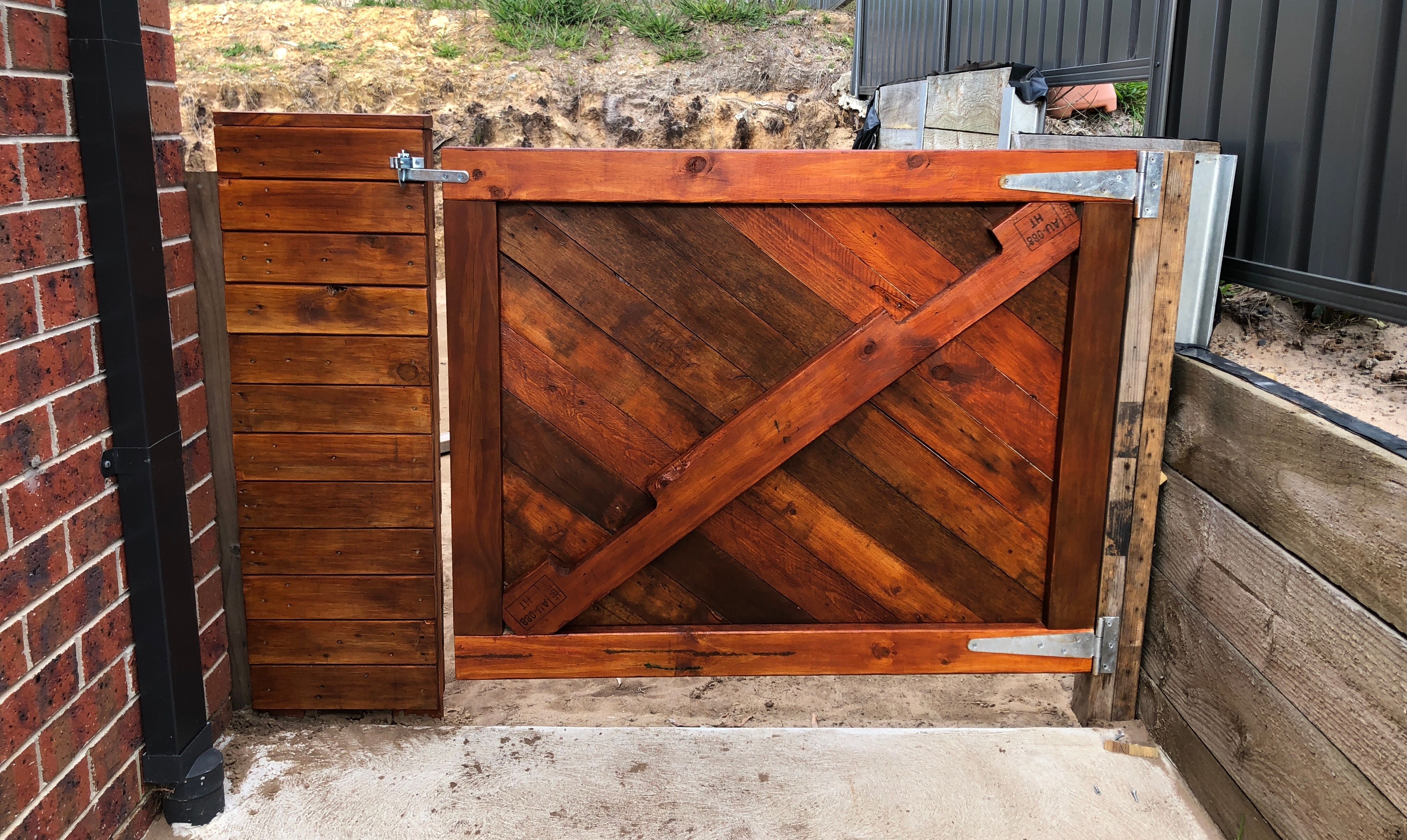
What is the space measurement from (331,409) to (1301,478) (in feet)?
8.28

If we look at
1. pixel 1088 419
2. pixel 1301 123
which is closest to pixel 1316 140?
pixel 1301 123

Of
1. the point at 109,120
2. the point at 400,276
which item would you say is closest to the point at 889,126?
the point at 400,276

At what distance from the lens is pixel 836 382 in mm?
2771

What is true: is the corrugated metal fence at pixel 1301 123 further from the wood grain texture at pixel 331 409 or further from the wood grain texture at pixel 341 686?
the wood grain texture at pixel 341 686

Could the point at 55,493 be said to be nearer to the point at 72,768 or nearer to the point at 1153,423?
the point at 72,768

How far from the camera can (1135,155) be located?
109 inches

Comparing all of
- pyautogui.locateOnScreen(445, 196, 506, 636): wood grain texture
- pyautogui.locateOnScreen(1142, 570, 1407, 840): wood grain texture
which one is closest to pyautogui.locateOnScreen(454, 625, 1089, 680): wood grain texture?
pyautogui.locateOnScreen(445, 196, 506, 636): wood grain texture

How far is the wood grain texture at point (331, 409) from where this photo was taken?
2.83m

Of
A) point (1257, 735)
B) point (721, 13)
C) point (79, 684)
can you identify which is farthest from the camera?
point (721, 13)

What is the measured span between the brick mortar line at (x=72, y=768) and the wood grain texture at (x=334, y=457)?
657 mm

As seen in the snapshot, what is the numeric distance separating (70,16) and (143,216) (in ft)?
1.44

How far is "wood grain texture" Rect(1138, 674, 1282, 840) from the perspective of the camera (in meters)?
2.52

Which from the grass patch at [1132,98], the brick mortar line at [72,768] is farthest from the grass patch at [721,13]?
the brick mortar line at [72,768]

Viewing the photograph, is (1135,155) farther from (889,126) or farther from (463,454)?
(889,126)
